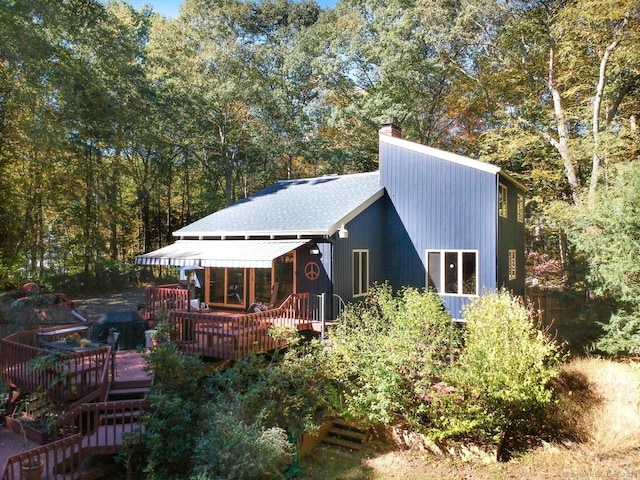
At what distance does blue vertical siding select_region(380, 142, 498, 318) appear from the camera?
569 inches

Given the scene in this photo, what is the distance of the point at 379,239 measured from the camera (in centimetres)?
1625

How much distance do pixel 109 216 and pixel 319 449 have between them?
788 inches

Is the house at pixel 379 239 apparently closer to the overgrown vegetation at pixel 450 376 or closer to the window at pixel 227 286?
the window at pixel 227 286


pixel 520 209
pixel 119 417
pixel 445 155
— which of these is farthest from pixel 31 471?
pixel 520 209

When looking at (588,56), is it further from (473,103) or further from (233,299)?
(233,299)

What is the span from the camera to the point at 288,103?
2845 centimetres

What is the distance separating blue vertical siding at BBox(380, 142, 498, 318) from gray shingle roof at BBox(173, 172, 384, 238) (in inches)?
38.3

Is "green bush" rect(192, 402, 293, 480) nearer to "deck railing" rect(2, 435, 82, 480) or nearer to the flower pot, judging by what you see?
"deck railing" rect(2, 435, 82, 480)

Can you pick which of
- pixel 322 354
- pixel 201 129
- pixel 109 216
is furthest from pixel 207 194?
pixel 322 354

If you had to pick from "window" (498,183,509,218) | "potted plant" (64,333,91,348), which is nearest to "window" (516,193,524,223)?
"window" (498,183,509,218)

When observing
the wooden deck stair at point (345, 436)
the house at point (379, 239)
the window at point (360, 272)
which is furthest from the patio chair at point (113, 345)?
the window at point (360, 272)

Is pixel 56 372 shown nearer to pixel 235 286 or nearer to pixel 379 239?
pixel 235 286

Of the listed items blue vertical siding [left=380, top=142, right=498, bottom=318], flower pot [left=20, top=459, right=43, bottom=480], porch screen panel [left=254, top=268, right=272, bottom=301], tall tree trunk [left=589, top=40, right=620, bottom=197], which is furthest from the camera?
tall tree trunk [left=589, top=40, right=620, bottom=197]

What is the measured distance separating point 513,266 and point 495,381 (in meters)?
9.19
